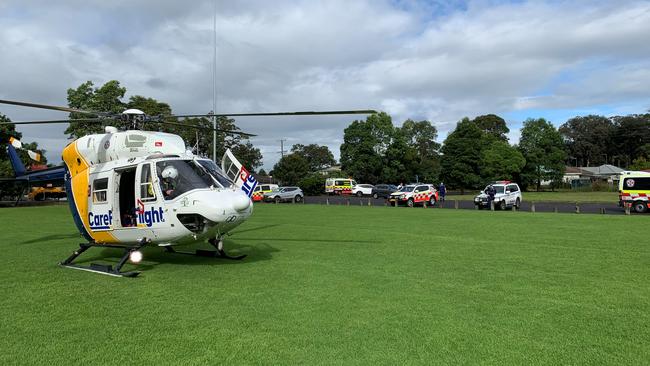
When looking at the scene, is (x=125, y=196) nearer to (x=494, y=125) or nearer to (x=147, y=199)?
(x=147, y=199)

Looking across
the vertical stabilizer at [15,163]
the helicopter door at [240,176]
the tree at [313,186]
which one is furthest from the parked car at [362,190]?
the helicopter door at [240,176]

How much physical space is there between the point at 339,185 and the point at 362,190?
10.2 ft

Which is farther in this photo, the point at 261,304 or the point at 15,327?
the point at 261,304

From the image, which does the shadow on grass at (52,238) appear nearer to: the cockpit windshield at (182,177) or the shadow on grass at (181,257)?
the shadow on grass at (181,257)

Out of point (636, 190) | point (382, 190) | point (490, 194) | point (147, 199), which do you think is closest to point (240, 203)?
point (147, 199)

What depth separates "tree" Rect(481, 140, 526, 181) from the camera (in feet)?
191

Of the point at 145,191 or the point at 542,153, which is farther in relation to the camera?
the point at 542,153

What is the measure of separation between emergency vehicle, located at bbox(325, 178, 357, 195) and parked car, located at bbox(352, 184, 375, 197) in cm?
56

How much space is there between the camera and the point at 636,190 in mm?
24266

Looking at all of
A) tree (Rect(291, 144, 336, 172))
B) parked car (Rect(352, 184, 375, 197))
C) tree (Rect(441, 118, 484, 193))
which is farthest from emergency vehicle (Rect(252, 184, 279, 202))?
tree (Rect(291, 144, 336, 172))

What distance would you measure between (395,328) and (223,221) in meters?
4.03

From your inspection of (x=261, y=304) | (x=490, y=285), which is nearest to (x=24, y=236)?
(x=261, y=304)

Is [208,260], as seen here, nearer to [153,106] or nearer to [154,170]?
[154,170]

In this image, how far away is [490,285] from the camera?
6.96m
